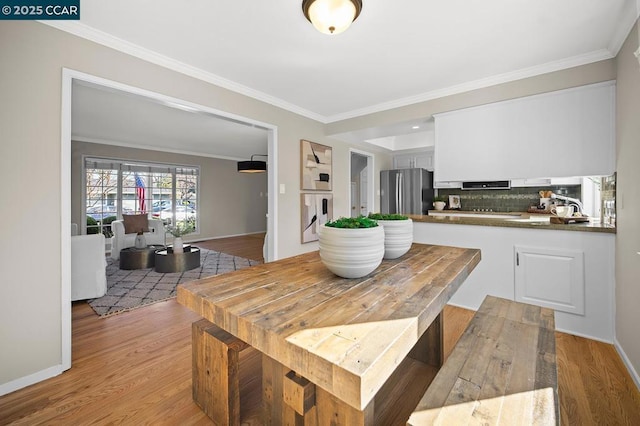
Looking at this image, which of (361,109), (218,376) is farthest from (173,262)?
(361,109)

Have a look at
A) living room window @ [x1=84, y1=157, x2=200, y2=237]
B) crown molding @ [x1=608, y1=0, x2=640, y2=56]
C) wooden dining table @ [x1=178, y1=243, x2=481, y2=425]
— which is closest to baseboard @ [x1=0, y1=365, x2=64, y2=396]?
wooden dining table @ [x1=178, y1=243, x2=481, y2=425]

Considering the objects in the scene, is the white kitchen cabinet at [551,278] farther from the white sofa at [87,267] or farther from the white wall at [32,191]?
the white sofa at [87,267]

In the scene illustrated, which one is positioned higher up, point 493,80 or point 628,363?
point 493,80

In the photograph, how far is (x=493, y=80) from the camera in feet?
9.02

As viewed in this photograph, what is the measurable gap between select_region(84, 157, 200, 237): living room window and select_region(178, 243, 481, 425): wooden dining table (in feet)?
20.1

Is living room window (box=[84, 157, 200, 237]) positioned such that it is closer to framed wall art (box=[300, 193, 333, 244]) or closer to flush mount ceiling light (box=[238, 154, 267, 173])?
flush mount ceiling light (box=[238, 154, 267, 173])

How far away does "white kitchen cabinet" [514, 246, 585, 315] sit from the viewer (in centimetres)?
227

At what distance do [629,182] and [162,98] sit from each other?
3590 mm

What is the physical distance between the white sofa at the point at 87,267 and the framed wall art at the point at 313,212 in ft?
7.73

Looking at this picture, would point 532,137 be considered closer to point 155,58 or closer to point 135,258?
point 155,58

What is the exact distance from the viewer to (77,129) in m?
4.81

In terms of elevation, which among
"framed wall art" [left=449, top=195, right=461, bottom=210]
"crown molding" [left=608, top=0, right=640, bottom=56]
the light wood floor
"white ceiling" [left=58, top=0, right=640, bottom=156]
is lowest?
the light wood floor

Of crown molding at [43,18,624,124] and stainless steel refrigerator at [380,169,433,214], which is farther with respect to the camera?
stainless steel refrigerator at [380,169,433,214]

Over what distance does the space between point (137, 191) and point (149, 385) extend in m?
5.84
